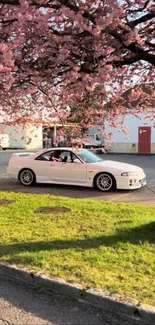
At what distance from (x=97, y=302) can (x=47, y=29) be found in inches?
141

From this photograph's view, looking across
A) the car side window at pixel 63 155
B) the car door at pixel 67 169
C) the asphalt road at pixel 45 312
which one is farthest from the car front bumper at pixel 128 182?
the asphalt road at pixel 45 312

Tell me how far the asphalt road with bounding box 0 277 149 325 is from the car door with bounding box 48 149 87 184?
8010 millimetres

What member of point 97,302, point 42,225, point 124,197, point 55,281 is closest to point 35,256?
point 55,281

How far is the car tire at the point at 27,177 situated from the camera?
12953 millimetres

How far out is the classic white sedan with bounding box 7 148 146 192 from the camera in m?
11.7

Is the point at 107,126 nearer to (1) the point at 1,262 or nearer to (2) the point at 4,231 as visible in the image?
(2) the point at 4,231

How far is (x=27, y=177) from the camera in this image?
1303 cm

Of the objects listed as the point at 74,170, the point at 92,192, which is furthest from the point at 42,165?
the point at 92,192

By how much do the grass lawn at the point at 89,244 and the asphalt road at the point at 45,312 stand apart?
32cm

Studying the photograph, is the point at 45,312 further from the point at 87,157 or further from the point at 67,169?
the point at 87,157

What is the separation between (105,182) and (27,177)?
2.86 meters

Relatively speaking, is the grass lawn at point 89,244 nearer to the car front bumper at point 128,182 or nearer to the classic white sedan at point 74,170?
the car front bumper at point 128,182

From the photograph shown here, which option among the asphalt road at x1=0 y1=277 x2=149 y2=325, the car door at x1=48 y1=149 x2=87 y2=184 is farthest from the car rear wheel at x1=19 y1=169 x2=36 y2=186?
the asphalt road at x1=0 y1=277 x2=149 y2=325

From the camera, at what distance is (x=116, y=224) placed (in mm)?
6848
